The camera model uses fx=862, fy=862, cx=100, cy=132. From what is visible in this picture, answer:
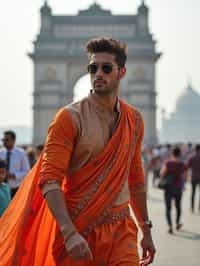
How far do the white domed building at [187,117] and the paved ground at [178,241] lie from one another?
127 metres

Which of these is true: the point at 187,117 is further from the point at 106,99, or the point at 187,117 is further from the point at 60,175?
the point at 60,175

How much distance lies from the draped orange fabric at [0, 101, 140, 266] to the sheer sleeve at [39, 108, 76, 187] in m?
0.02

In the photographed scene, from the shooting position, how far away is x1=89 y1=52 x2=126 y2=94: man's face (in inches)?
149

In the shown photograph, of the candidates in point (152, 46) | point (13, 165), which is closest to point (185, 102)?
point (152, 46)

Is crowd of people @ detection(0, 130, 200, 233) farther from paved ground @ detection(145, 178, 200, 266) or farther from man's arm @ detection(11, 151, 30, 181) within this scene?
paved ground @ detection(145, 178, 200, 266)

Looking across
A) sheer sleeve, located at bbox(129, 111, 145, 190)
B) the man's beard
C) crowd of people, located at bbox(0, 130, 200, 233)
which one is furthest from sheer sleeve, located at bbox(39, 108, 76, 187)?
crowd of people, located at bbox(0, 130, 200, 233)

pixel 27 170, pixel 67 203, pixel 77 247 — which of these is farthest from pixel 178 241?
pixel 77 247

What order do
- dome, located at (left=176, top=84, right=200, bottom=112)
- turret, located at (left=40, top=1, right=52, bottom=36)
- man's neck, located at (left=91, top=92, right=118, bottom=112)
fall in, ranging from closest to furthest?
man's neck, located at (left=91, top=92, right=118, bottom=112) < turret, located at (left=40, top=1, right=52, bottom=36) < dome, located at (left=176, top=84, right=200, bottom=112)

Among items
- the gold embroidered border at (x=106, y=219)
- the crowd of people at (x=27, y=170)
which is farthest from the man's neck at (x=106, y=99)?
the crowd of people at (x=27, y=170)

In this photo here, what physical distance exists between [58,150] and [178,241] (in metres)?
6.26

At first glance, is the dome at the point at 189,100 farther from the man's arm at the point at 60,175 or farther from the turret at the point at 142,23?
the man's arm at the point at 60,175

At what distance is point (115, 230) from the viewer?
375cm

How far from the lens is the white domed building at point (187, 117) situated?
140875 millimetres

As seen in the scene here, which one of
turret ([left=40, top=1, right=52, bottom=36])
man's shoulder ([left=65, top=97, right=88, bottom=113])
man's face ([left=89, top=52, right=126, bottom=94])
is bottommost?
man's shoulder ([left=65, top=97, right=88, bottom=113])
